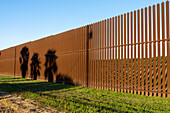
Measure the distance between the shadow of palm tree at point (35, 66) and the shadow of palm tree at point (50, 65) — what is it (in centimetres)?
162

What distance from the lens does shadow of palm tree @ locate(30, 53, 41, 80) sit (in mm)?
16141

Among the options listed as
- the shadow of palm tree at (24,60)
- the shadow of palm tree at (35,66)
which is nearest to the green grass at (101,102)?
the shadow of palm tree at (35,66)

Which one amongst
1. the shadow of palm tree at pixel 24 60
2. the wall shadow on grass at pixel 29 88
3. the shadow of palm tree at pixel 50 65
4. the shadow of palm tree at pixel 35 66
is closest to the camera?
the wall shadow on grass at pixel 29 88

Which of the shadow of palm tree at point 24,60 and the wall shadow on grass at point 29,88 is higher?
the shadow of palm tree at point 24,60

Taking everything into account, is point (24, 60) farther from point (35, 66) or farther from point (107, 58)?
point (107, 58)

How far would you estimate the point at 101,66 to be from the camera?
956cm

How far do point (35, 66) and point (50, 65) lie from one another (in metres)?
3.15

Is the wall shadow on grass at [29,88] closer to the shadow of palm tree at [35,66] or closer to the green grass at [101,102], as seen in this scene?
the green grass at [101,102]

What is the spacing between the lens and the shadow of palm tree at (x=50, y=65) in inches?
540

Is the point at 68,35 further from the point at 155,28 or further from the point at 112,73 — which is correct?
the point at 155,28

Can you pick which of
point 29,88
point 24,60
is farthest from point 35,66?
point 29,88

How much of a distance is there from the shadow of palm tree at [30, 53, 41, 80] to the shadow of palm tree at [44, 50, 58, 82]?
162 centimetres

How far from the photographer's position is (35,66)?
16.7 m

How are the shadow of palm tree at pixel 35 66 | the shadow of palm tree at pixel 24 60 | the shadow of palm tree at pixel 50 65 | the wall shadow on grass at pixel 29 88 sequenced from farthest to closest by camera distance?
the shadow of palm tree at pixel 24 60 < the shadow of palm tree at pixel 35 66 < the shadow of palm tree at pixel 50 65 < the wall shadow on grass at pixel 29 88
